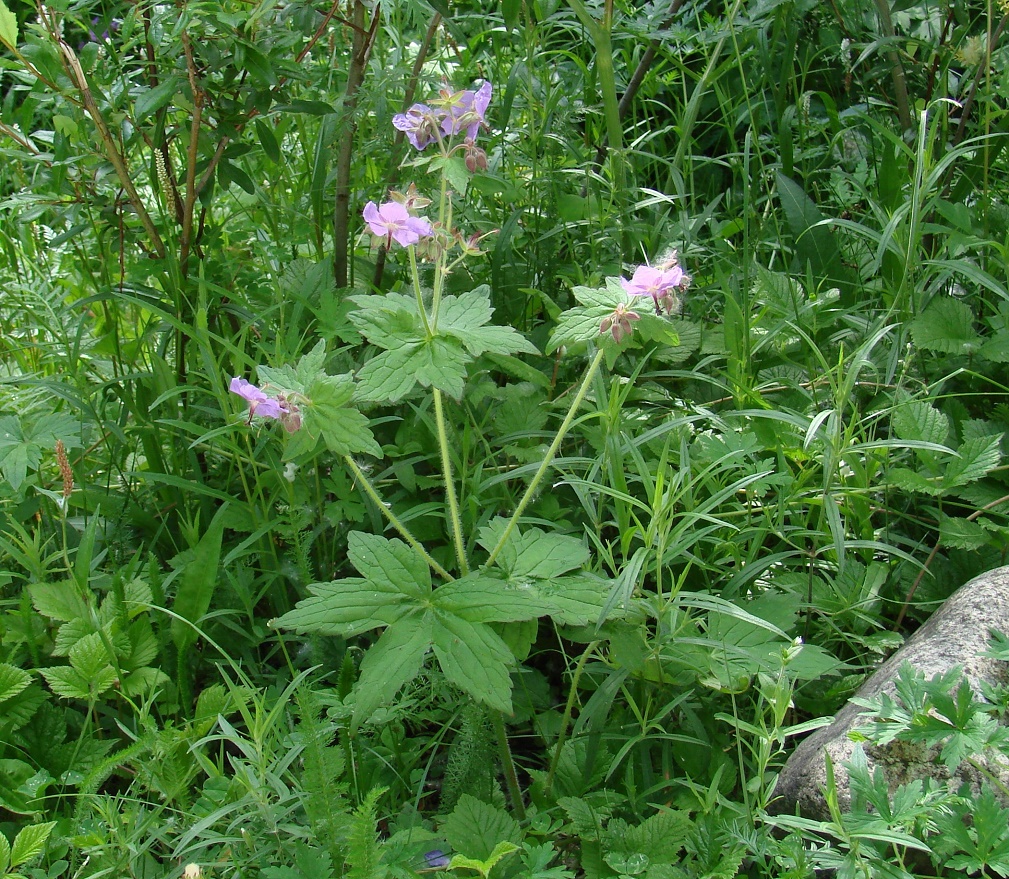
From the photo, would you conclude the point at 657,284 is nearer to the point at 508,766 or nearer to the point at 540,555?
the point at 540,555

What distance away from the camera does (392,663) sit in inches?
54.0

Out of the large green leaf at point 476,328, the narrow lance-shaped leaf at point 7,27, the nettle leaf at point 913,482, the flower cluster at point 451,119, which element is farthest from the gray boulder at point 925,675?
the narrow lance-shaped leaf at point 7,27

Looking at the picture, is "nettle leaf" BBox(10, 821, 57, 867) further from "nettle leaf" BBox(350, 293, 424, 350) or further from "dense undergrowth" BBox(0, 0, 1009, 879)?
"nettle leaf" BBox(350, 293, 424, 350)

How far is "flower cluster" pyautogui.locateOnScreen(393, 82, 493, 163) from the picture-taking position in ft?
5.02

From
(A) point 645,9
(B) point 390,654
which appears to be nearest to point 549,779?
(B) point 390,654

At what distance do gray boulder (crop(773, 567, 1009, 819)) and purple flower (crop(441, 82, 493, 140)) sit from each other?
1.08 m

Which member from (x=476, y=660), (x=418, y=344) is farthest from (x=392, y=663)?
(x=418, y=344)

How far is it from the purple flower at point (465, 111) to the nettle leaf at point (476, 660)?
76 cm

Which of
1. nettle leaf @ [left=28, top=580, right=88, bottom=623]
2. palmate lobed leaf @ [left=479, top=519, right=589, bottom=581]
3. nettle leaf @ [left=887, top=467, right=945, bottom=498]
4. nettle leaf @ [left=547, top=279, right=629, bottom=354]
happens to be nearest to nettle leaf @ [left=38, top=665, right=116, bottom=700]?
nettle leaf @ [left=28, top=580, right=88, bottom=623]

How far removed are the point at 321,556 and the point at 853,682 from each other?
1109mm

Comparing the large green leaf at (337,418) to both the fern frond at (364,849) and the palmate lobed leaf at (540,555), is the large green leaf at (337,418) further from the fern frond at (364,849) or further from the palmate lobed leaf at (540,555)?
the fern frond at (364,849)

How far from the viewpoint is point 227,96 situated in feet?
7.68

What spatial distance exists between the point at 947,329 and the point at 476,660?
1462 mm

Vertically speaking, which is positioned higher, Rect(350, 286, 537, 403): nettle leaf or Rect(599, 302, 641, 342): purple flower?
Rect(599, 302, 641, 342): purple flower
